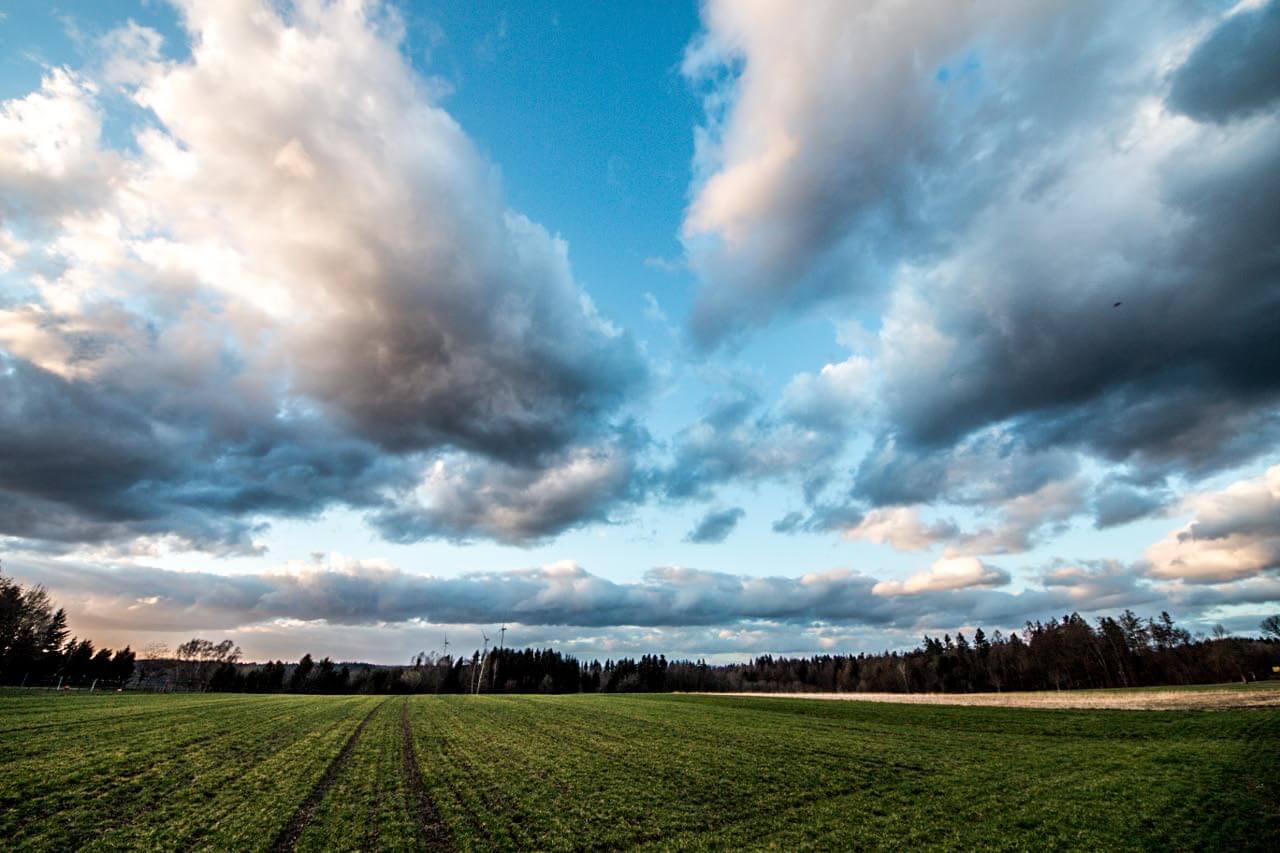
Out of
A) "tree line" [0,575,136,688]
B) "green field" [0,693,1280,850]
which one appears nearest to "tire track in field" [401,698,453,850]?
"green field" [0,693,1280,850]

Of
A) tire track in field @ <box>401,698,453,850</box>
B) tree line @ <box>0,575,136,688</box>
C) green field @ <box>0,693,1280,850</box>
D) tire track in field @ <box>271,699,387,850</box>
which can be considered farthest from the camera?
tree line @ <box>0,575,136,688</box>

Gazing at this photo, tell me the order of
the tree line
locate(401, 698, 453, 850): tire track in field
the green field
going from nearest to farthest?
locate(401, 698, 453, 850): tire track in field → the green field → the tree line

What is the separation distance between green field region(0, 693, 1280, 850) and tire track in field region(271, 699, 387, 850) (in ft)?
0.50

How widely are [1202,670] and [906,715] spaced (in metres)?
147

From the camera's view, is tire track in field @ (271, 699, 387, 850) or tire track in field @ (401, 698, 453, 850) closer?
tire track in field @ (271, 699, 387, 850)

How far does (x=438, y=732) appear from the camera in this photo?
4919cm

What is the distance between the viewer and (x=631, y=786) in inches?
1139

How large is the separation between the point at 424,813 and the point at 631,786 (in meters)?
10.8

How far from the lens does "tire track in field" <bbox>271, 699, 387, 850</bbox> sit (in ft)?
64.4

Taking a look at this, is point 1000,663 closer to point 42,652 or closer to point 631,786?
point 631,786

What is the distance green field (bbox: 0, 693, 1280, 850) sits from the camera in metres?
20.7

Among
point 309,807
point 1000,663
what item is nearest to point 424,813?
point 309,807

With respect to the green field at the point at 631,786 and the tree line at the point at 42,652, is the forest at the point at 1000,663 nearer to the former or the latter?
the tree line at the point at 42,652

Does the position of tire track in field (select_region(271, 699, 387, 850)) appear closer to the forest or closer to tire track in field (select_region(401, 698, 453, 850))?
tire track in field (select_region(401, 698, 453, 850))
